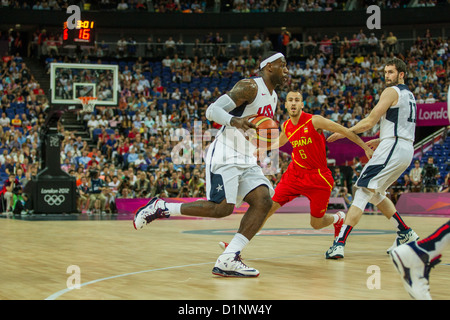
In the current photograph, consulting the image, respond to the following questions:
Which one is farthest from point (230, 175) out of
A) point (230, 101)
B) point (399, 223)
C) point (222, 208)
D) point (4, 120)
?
point (4, 120)

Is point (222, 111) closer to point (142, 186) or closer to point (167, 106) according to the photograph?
point (142, 186)

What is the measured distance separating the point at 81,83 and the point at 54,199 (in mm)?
3331

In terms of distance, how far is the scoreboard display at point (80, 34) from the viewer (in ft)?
58.6

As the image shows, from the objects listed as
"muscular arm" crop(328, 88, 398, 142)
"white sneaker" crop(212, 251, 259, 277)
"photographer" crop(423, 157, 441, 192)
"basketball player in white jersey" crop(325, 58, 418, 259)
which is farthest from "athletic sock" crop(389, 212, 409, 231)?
"photographer" crop(423, 157, 441, 192)

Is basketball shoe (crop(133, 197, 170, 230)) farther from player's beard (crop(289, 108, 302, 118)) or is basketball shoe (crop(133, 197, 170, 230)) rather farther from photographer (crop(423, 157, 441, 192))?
photographer (crop(423, 157, 441, 192))

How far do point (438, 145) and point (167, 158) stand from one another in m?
10.6

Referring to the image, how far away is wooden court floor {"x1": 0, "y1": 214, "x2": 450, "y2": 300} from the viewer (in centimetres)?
435

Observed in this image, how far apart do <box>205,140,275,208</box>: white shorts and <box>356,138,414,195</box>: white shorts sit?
1.71 m

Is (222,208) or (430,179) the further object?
(430,179)

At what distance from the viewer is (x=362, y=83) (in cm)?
2762

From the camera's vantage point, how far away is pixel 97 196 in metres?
18.3

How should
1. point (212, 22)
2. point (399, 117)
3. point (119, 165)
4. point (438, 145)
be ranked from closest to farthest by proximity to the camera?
1. point (399, 117)
2. point (119, 165)
3. point (438, 145)
4. point (212, 22)
